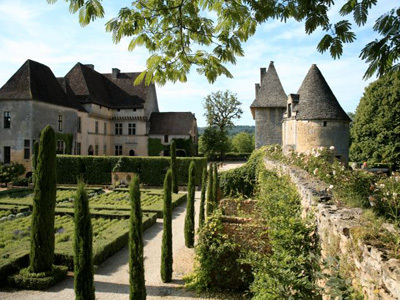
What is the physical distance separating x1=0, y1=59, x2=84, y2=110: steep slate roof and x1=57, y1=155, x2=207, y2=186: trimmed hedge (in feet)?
20.9

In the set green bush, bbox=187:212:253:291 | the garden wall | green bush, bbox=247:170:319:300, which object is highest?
the garden wall

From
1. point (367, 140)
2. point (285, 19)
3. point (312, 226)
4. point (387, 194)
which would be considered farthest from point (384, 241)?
point (367, 140)

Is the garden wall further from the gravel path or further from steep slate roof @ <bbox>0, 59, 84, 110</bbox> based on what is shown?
steep slate roof @ <bbox>0, 59, 84, 110</bbox>

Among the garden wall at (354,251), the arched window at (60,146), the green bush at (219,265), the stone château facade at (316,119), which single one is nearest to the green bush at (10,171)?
the arched window at (60,146)

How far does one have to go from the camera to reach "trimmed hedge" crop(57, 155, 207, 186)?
25375 millimetres

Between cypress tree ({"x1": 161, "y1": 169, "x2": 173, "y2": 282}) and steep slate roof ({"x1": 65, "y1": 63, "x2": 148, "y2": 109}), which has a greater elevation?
steep slate roof ({"x1": 65, "y1": 63, "x2": 148, "y2": 109})

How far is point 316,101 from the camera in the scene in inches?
803

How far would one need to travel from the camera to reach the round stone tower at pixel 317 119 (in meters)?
19.9

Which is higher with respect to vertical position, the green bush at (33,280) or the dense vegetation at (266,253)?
the dense vegetation at (266,253)

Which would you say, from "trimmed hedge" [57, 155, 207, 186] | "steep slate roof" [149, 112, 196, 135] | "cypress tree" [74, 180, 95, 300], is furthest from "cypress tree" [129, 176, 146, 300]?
"steep slate roof" [149, 112, 196, 135]

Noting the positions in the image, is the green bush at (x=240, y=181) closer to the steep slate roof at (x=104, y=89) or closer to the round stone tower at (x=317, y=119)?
the round stone tower at (x=317, y=119)

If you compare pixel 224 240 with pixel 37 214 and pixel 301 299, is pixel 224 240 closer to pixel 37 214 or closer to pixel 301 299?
pixel 301 299

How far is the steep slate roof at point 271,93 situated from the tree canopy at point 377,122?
896 cm

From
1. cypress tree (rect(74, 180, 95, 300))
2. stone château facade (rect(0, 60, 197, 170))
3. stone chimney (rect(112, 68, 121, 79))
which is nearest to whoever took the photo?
cypress tree (rect(74, 180, 95, 300))
